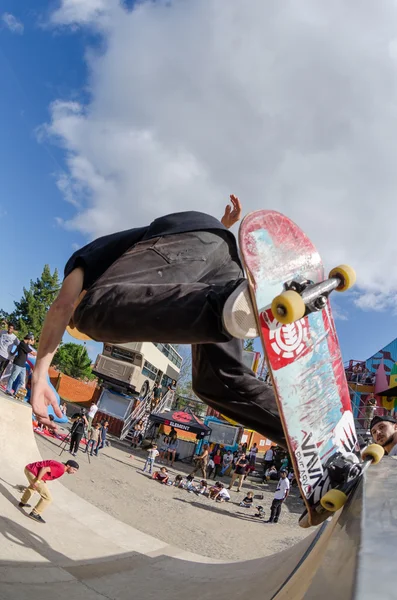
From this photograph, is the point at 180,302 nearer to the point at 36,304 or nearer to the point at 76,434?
the point at 76,434

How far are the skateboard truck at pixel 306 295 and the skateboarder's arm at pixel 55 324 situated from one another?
118cm

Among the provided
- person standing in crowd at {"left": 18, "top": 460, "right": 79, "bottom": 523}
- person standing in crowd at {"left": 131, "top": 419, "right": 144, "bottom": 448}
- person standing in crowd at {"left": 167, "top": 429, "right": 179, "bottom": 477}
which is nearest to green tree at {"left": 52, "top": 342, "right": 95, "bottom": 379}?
person standing in crowd at {"left": 131, "top": 419, "right": 144, "bottom": 448}

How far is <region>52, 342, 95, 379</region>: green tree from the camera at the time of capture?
5638cm

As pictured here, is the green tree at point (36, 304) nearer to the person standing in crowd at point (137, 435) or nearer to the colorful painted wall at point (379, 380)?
the person standing in crowd at point (137, 435)

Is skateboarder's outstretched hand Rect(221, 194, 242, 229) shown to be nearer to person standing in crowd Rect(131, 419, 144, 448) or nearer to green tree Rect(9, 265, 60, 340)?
person standing in crowd Rect(131, 419, 144, 448)

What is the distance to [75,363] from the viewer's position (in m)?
56.6

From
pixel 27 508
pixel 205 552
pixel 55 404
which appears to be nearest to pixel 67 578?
pixel 55 404

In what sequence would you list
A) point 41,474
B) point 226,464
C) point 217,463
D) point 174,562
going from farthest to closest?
point 226,464
point 217,463
point 41,474
point 174,562

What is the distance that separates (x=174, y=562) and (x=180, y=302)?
3.78 meters

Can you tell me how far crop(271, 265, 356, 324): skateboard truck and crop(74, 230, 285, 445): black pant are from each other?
257 millimetres

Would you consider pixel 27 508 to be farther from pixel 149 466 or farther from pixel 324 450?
pixel 149 466

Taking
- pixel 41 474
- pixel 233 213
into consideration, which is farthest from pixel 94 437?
pixel 233 213

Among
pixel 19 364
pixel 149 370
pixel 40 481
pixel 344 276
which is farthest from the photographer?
pixel 149 370

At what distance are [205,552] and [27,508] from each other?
3.40m
